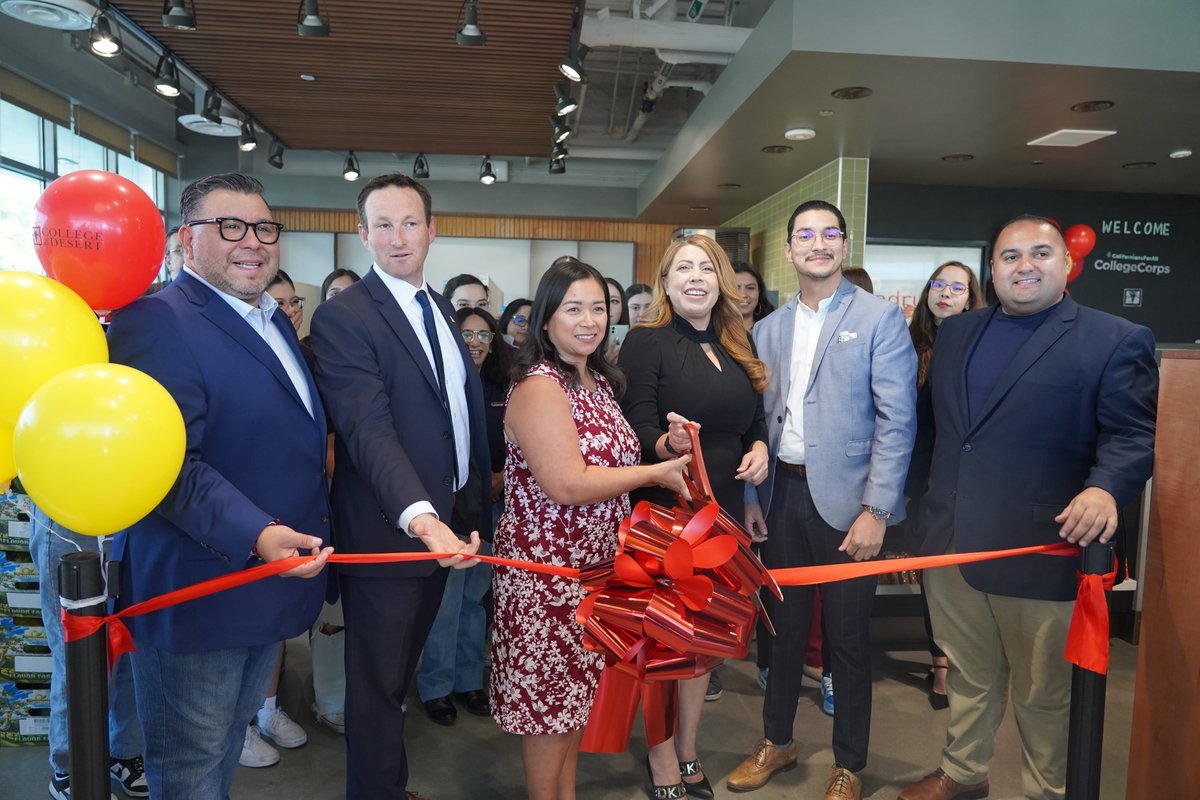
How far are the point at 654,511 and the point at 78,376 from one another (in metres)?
1.10

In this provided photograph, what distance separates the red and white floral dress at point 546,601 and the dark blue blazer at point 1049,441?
1051mm

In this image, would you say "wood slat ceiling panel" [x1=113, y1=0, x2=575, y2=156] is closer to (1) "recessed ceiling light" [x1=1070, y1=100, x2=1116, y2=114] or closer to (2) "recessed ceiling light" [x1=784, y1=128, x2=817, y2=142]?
(2) "recessed ceiling light" [x1=784, y1=128, x2=817, y2=142]

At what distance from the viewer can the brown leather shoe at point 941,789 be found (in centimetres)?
258

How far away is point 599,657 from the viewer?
2.15 meters

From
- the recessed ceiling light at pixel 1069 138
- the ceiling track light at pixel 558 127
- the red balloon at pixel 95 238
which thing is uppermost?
the ceiling track light at pixel 558 127

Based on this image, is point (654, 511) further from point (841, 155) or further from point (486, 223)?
point (486, 223)

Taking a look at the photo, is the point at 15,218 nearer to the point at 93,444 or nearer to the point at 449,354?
the point at 449,354

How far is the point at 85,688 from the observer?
1.36 meters

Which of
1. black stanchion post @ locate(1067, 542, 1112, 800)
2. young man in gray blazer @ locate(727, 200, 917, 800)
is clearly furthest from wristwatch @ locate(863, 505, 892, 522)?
black stanchion post @ locate(1067, 542, 1112, 800)

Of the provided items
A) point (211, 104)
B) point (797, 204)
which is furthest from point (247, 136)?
point (797, 204)

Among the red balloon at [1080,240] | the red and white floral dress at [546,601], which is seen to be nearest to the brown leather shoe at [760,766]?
the red and white floral dress at [546,601]

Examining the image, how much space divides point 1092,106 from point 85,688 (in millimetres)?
6542

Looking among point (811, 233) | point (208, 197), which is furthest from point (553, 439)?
point (811, 233)

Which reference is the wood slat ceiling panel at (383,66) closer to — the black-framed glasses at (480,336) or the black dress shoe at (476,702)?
the black-framed glasses at (480,336)
